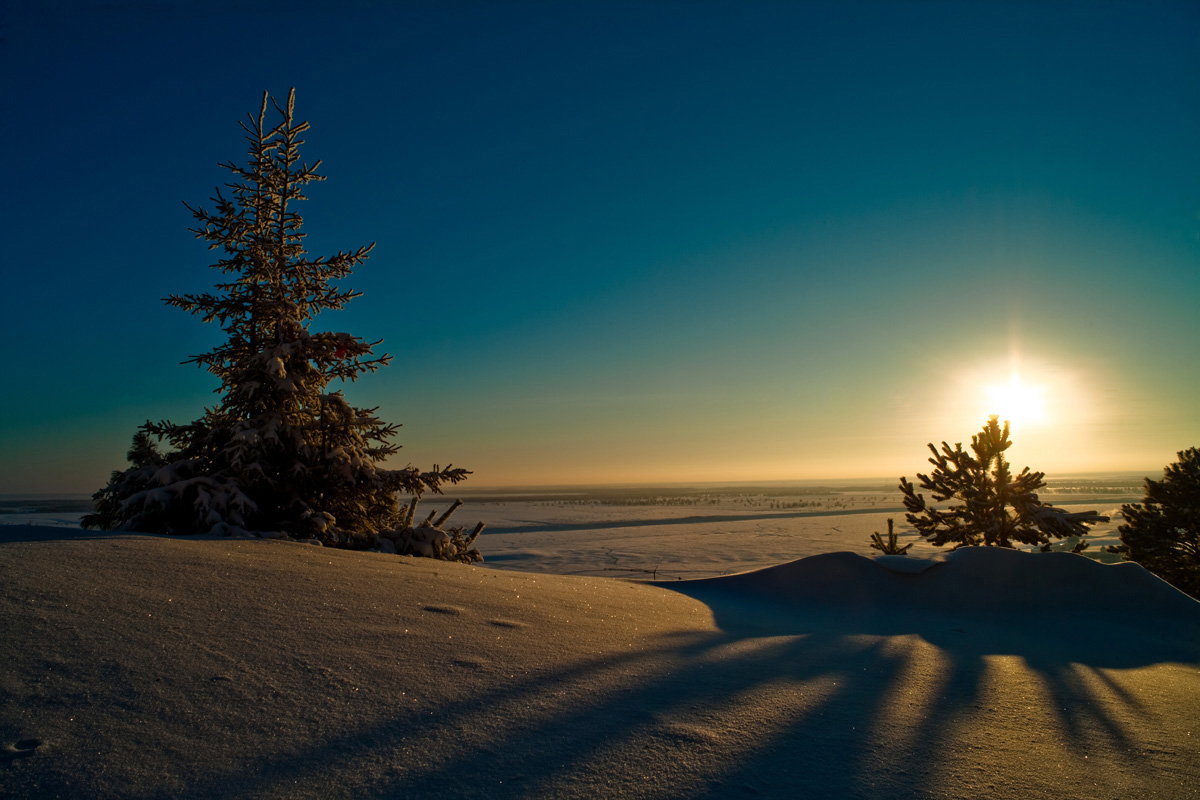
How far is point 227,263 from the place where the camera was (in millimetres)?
9289

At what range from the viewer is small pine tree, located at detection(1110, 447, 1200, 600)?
460 inches

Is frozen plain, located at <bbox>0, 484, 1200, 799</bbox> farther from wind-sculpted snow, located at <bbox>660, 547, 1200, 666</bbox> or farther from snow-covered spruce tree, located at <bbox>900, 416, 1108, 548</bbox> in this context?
snow-covered spruce tree, located at <bbox>900, 416, 1108, 548</bbox>

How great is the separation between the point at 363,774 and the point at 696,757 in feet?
4.90

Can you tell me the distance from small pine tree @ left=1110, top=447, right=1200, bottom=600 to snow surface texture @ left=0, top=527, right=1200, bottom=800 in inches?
306

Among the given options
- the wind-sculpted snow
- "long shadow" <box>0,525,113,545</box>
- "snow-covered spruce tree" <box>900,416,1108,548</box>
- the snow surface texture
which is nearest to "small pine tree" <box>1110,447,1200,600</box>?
"snow-covered spruce tree" <box>900,416,1108,548</box>

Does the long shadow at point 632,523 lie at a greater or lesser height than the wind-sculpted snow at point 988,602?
lesser

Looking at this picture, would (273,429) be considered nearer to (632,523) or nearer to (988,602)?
(988,602)

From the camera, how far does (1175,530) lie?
39.6 feet

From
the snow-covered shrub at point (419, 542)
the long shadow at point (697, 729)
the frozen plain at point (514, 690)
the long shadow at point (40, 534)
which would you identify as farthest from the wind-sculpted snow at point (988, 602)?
the long shadow at point (40, 534)

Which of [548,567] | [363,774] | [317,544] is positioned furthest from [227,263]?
[548,567]

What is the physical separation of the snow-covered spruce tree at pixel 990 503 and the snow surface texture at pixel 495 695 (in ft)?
22.9

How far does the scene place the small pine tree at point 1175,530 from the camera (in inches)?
460

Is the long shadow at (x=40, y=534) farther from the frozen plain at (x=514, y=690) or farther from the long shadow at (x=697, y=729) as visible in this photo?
the long shadow at (x=697, y=729)

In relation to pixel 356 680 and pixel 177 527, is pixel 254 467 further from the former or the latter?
pixel 356 680
